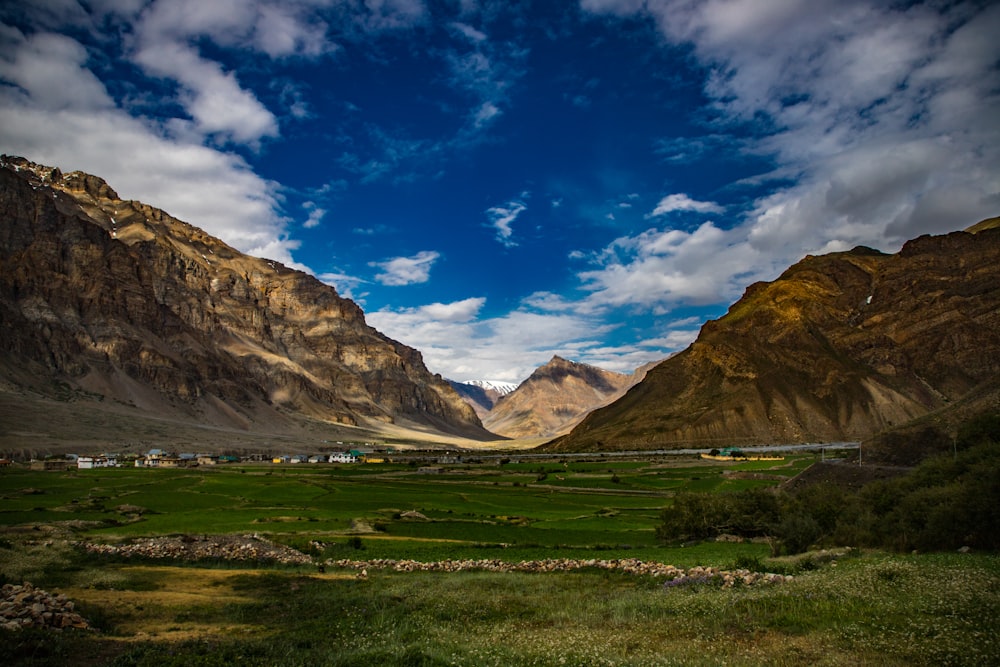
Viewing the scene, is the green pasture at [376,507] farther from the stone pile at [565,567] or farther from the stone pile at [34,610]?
the stone pile at [34,610]

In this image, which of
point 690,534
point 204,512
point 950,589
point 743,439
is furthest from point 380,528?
point 743,439

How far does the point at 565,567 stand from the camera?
29.6 metres

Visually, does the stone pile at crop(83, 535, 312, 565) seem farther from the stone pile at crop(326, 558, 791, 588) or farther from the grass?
the grass

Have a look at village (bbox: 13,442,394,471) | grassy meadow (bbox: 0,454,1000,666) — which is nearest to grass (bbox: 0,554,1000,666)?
grassy meadow (bbox: 0,454,1000,666)

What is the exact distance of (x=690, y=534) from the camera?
42.1 meters

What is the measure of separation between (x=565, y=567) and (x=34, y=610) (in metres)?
20.6

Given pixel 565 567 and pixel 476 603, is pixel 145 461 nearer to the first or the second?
pixel 565 567

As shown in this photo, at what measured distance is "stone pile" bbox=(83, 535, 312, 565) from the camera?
32.2 m

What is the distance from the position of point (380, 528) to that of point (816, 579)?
33249 mm

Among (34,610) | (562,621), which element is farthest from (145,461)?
(562,621)

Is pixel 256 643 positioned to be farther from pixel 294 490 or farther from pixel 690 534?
pixel 294 490

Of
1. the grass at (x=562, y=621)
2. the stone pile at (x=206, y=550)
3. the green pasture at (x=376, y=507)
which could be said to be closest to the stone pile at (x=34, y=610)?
the grass at (x=562, y=621)

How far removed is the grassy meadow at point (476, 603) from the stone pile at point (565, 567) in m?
0.94

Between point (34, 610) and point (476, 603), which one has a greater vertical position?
point (34, 610)
